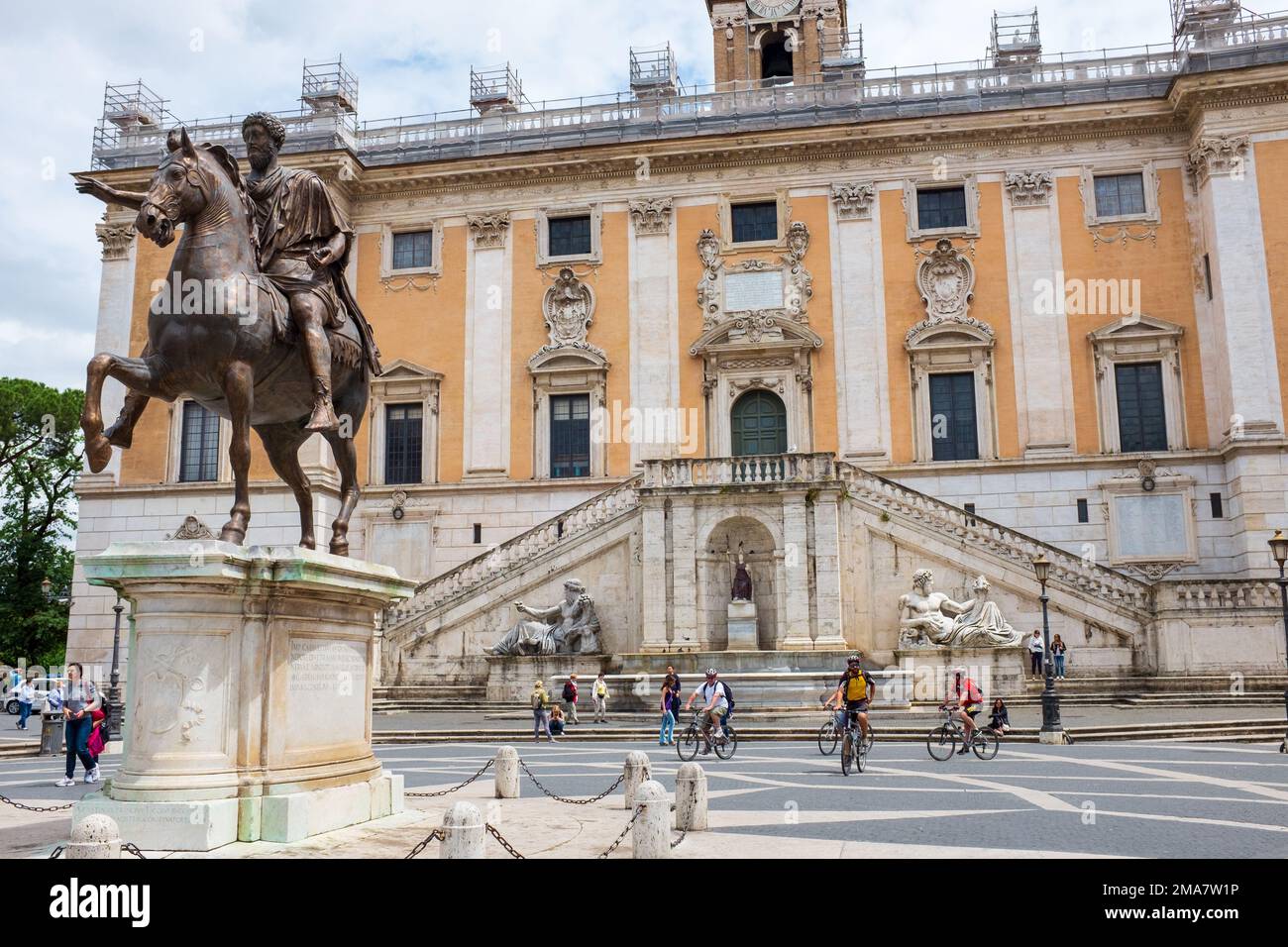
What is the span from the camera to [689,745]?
19703 millimetres

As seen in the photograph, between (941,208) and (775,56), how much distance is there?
61.8ft

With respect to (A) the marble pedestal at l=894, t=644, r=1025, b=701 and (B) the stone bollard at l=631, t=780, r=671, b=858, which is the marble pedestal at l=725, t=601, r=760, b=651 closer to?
(A) the marble pedestal at l=894, t=644, r=1025, b=701

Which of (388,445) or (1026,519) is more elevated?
(388,445)

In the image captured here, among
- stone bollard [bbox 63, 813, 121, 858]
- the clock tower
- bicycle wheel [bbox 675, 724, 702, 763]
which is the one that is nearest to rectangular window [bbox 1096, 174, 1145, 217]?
the clock tower

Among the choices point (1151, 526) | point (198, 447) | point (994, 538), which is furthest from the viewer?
point (198, 447)

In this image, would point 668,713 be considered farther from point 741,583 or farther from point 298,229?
point 298,229

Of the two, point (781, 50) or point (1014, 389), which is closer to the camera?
point (1014, 389)

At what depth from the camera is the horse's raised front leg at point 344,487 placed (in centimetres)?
952

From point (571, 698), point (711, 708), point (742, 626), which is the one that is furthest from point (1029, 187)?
point (711, 708)

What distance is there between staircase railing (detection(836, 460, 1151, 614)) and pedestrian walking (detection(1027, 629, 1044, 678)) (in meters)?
1.55

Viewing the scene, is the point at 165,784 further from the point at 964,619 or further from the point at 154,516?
the point at 154,516

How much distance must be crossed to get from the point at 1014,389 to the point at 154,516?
93.7 feet

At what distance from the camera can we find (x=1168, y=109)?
3434 centimetres
